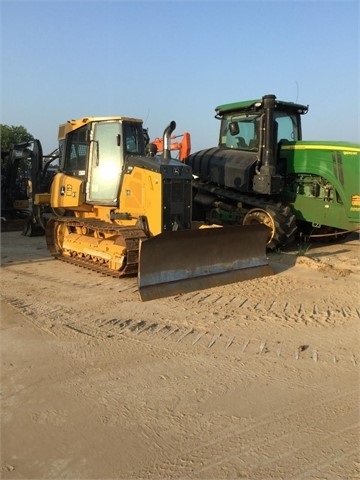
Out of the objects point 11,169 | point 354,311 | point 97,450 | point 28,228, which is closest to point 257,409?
point 97,450

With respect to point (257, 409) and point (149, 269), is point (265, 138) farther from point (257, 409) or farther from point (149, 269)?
point (257, 409)

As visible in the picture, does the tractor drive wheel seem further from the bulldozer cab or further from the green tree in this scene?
the green tree

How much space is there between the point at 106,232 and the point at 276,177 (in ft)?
12.1

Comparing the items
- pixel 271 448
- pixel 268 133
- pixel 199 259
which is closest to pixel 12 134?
pixel 268 133

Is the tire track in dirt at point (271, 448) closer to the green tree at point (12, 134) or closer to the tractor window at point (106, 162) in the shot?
the tractor window at point (106, 162)

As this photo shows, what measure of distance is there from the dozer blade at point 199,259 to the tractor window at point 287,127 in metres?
3.39

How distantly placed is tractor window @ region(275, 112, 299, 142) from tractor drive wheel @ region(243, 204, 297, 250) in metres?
1.83

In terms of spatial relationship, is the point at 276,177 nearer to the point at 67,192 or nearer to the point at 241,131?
the point at 241,131

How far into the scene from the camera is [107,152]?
8164 mm

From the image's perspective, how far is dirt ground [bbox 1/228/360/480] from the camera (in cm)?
284

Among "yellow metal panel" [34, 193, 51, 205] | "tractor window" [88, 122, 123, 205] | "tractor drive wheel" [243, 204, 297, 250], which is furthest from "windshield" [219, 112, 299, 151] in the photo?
"yellow metal panel" [34, 193, 51, 205]

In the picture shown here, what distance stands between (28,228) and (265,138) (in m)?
6.40

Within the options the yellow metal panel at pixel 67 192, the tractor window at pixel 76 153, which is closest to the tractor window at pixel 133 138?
the tractor window at pixel 76 153

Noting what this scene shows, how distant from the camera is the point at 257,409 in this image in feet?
11.3
